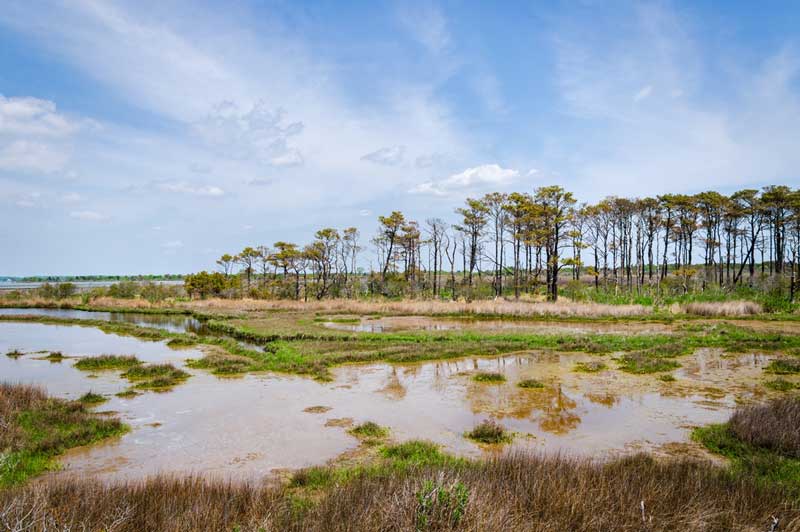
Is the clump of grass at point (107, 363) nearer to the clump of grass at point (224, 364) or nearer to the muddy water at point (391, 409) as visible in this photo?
the muddy water at point (391, 409)

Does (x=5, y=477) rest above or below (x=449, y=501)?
below

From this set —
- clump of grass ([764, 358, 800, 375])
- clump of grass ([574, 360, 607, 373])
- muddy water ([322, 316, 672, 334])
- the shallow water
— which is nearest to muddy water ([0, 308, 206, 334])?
the shallow water

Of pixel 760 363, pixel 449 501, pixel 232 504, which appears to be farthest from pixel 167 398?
pixel 760 363

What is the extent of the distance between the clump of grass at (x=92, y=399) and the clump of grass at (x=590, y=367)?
1582 centimetres

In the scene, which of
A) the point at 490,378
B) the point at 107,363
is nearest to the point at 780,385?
the point at 490,378

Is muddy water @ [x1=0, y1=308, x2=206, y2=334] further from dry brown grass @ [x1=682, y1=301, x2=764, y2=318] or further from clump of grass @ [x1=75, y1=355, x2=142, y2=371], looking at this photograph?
dry brown grass @ [x1=682, y1=301, x2=764, y2=318]

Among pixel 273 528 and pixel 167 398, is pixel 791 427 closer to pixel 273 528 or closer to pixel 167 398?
pixel 273 528

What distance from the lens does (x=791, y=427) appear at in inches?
314

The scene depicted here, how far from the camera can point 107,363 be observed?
703 inches

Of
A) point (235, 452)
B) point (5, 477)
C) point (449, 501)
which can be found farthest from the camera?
point (235, 452)

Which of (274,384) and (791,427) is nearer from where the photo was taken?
(791,427)

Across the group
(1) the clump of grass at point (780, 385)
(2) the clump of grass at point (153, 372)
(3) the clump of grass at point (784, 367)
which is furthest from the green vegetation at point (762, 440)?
(2) the clump of grass at point (153, 372)

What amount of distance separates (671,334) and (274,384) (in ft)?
68.8

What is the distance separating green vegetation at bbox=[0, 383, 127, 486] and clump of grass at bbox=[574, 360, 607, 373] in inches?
573
